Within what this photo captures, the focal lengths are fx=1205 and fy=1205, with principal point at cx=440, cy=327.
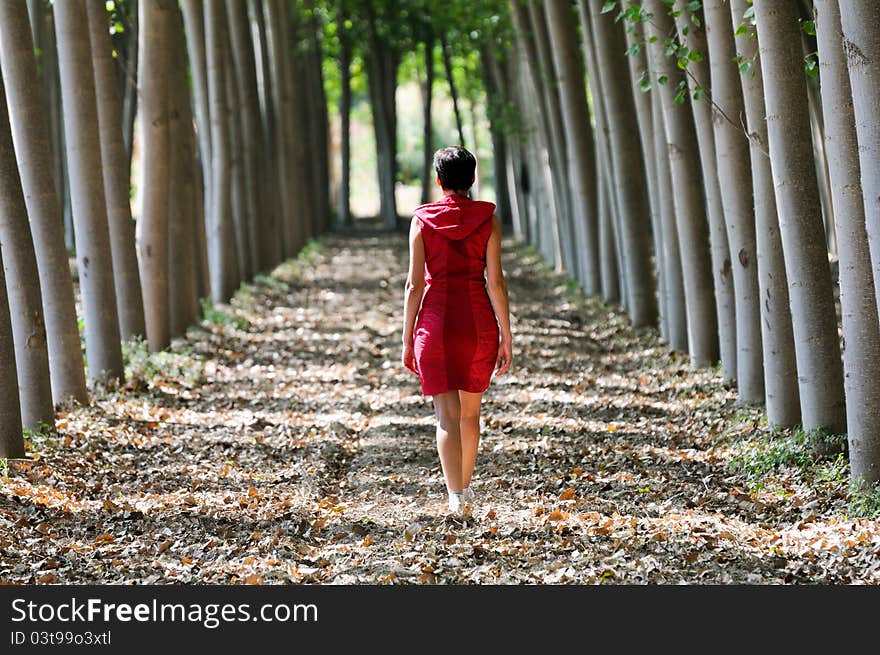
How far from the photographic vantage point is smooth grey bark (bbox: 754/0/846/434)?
7.71 m

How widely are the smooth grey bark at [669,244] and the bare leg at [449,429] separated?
6.29 m

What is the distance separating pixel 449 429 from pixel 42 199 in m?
4.50

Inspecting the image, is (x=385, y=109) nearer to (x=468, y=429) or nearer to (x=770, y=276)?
(x=770, y=276)

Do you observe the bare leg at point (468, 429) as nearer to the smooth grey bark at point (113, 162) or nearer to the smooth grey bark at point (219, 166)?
Result: the smooth grey bark at point (113, 162)

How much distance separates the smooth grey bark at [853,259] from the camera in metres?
6.82

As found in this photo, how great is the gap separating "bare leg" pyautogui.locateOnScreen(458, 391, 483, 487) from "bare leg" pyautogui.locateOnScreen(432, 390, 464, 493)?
47 mm

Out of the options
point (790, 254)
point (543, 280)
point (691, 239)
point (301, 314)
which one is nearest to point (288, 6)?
point (543, 280)

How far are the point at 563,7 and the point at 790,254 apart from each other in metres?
9.42

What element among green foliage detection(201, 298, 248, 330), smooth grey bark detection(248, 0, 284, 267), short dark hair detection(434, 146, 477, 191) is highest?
smooth grey bark detection(248, 0, 284, 267)

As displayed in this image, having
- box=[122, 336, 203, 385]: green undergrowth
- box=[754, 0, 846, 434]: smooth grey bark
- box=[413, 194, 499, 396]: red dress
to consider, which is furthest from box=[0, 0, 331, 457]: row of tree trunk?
box=[754, 0, 846, 434]: smooth grey bark

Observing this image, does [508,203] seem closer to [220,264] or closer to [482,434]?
[220,264]

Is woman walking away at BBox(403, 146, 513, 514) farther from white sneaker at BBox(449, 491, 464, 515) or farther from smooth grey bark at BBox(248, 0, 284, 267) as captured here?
smooth grey bark at BBox(248, 0, 284, 267)

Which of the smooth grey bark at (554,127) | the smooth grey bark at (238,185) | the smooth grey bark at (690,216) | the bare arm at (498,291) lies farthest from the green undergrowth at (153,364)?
the smooth grey bark at (554,127)

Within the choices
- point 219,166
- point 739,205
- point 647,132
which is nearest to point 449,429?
point 739,205
